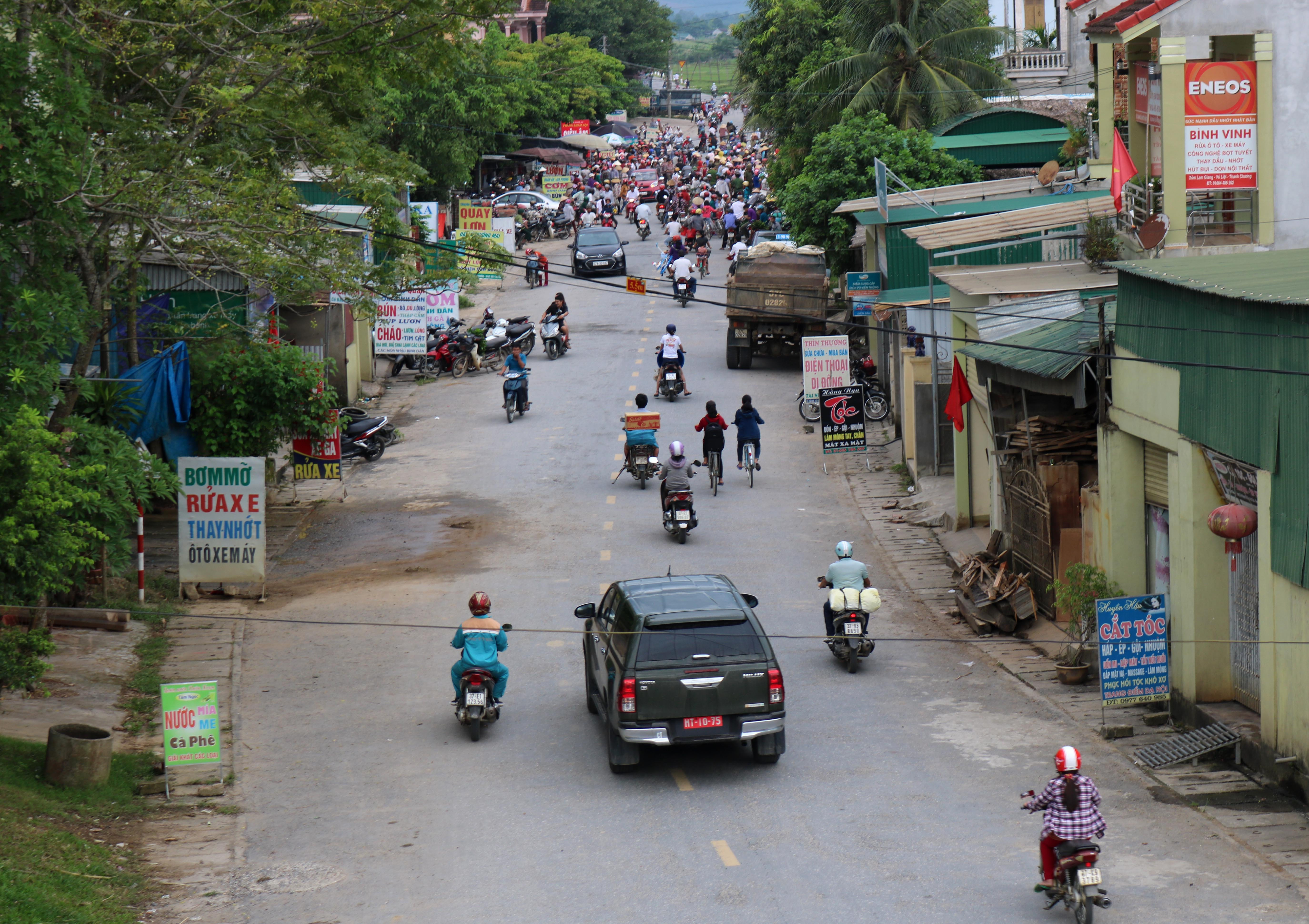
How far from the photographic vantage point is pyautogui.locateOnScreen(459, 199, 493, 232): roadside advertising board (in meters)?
43.0

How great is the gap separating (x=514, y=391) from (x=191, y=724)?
18310 mm

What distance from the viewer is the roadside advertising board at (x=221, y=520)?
Answer: 63.1 ft

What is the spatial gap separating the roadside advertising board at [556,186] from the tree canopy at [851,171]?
86.2 feet

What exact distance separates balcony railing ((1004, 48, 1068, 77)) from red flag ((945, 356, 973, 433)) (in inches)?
1115

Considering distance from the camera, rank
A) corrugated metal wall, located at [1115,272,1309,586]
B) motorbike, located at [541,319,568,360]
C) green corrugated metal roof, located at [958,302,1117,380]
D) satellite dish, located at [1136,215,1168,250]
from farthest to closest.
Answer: motorbike, located at [541,319,568,360] < satellite dish, located at [1136,215,1168,250] < green corrugated metal roof, located at [958,302,1117,380] < corrugated metal wall, located at [1115,272,1309,586]

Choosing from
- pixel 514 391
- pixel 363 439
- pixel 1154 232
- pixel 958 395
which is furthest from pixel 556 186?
pixel 1154 232

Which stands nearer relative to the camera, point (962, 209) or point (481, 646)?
point (481, 646)

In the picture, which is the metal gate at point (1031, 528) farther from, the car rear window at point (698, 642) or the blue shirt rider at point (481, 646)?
the blue shirt rider at point (481, 646)

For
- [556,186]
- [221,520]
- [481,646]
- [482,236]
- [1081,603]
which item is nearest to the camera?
[481,646]

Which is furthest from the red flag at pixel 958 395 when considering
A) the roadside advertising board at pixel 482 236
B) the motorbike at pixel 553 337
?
the motorbike at pixel 553 337

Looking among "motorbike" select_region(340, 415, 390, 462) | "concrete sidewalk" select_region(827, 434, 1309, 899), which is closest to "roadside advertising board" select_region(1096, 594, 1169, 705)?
"concrete sidewalk" select_region(827, 434, 1309, 899)

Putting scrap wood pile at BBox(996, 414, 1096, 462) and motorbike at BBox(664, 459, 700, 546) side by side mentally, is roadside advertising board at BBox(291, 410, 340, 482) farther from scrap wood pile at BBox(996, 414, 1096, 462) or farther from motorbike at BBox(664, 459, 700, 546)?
scrap wood pile at BBox(996, 414, 1096, 462)

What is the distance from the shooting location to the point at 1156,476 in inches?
597

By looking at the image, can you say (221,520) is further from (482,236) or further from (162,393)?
(482,236)
